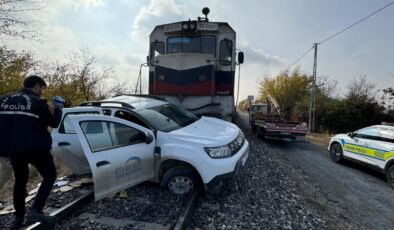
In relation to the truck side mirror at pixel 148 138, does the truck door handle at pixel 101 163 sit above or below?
below

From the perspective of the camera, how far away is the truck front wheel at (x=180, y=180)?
Answer: 4.66 meters

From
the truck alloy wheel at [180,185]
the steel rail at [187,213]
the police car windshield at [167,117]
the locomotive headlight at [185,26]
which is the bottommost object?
the steel rail at [187,213]

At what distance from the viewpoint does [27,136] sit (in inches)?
139

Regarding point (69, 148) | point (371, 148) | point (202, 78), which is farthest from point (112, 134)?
point (371, 148)

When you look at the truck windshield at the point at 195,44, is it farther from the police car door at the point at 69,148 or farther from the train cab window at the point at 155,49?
the police car door at the point at 69,148

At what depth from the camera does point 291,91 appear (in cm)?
4050

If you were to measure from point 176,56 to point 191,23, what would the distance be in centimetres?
133

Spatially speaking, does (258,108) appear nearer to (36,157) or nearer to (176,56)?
(176,56)

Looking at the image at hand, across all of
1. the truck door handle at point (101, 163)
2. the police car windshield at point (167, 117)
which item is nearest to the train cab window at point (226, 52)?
the police car windshield at point (167, 117)

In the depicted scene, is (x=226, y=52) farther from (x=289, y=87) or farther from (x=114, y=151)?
(x=289, y=87)

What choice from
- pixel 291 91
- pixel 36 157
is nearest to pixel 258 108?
pixel 36 157

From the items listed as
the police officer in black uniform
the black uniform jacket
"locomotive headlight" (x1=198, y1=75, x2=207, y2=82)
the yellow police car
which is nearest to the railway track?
the police officer in black uniform

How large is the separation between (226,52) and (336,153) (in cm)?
536

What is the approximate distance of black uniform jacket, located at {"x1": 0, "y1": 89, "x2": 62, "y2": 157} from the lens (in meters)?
3.51
